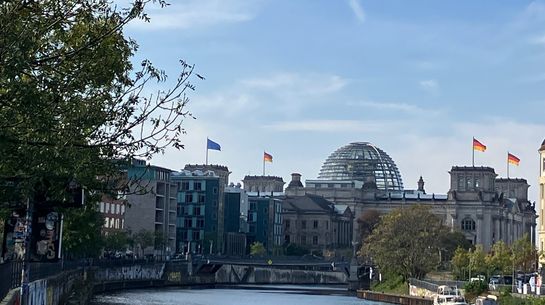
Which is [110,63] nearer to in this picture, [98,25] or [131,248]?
[98,25]

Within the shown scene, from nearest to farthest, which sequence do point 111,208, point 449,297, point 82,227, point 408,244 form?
point 82,227
point 449,297
point 408,244
point 111,208

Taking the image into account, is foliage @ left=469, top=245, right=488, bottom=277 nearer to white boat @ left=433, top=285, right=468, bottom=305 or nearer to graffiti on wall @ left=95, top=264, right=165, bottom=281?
white boat @ left=433, top=285, right=468, bottom=305

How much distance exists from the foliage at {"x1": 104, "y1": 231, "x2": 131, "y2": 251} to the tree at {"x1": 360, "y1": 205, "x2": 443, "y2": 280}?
3950 cm

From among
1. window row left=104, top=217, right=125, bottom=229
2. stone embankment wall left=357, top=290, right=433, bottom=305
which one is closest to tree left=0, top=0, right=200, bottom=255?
stone embankment wall left=357, top=290, right=433, bottom=305

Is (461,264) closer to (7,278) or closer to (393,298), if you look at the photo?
(393,298)

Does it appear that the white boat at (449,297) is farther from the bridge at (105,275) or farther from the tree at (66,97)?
the tree at (66,97)

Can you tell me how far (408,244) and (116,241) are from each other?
45.3 meters

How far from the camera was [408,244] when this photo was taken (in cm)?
14225

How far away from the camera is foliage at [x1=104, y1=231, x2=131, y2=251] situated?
548 ft

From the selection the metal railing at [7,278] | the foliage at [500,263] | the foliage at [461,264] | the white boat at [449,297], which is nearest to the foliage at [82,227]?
the metal railing at [7,278]

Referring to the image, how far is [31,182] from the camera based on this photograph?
28719 millimetres

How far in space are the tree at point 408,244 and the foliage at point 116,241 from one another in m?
39.5

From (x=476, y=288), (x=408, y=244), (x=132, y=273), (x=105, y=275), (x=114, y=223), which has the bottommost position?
(x=476, y=288)

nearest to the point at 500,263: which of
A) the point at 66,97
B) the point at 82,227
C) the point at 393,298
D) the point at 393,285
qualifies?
the point at 393,298
